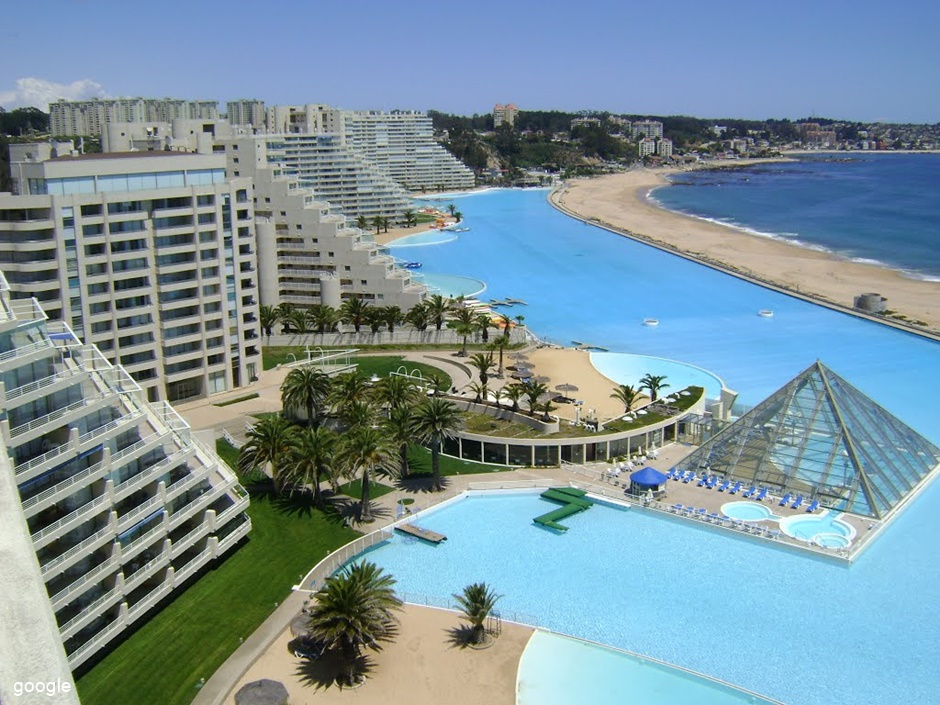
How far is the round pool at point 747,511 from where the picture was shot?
39.2 metres

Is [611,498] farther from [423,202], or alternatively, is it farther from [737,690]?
[423,202]

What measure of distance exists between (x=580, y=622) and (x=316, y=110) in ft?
436

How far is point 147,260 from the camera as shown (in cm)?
5134

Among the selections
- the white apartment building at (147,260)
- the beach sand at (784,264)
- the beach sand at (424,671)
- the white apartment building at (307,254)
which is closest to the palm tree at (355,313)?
the white apartment building at (307,254)

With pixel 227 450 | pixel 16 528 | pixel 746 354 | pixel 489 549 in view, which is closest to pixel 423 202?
pixel 746 354

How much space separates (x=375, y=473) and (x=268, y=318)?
33.0 m

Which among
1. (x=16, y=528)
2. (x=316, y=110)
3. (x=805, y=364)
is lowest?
(x=805, y=364)

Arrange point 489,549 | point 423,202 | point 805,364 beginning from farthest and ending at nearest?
point 423,202, point 805,364, point 489,549

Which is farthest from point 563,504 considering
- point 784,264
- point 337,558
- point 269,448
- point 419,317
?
point 784,264

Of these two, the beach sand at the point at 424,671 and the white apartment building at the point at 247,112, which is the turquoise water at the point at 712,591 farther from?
the white apartment building at the point at 247,112

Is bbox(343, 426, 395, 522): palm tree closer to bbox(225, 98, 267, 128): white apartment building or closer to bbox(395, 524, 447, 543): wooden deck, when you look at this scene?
bbox(395, 524, 447, 543): wooden deck

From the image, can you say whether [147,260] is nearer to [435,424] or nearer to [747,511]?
[435,424]

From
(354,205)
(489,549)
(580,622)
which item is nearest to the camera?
(580,622)

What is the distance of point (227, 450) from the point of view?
155 feet
